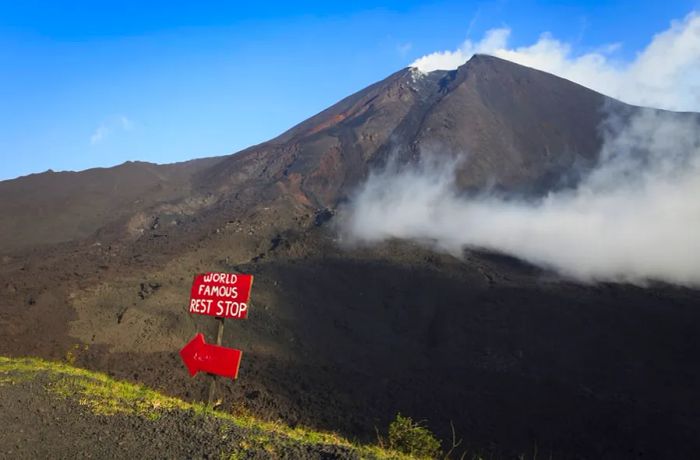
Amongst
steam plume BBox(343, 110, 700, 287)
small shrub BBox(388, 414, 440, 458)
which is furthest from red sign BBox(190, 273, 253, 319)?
steam plume BBox(343, 110, 700, 287)

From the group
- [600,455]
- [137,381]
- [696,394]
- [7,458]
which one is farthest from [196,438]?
[696,394]

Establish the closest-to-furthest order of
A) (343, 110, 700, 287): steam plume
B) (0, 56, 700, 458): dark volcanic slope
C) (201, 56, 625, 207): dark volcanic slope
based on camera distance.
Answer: (0, 56, 700, 458): dark volcanic slope → (343, 110, 700, 287): steam plume → (201, 56, 625, 207): dark volcanic slope

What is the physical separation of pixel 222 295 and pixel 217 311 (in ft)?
0.72

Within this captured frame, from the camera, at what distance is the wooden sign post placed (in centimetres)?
625

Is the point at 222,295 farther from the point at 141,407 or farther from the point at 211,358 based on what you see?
the point at 141,407

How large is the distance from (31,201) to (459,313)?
132 ft

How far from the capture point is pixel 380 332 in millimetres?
20094

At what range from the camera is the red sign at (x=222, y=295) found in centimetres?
664

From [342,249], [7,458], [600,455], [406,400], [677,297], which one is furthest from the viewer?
[342,249]

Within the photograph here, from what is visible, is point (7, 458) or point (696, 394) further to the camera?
point (696, 394)

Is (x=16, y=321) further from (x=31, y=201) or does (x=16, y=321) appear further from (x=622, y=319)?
(x=31, y=201)

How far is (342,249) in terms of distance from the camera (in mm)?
27016

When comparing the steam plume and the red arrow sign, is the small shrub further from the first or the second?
the steam plume

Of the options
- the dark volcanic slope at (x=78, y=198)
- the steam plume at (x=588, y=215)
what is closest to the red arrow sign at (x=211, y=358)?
the steam plume at (x=588, y=215)
